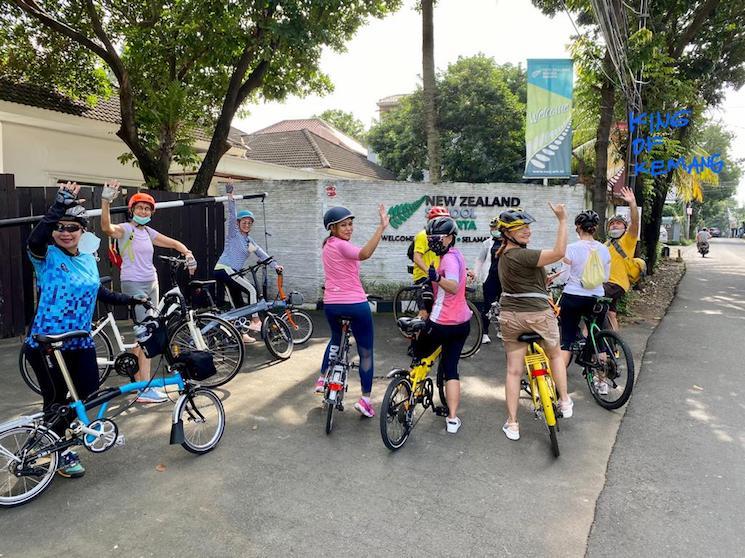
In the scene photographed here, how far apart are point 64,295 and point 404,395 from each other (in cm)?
244

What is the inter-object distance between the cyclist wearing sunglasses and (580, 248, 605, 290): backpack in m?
4.07

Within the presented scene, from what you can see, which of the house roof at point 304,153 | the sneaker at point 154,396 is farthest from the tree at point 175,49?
the house roof at point 304,153

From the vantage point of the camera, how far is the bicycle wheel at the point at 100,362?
499 centimetres

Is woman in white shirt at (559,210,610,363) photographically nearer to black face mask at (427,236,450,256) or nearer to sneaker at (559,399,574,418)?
sneaker at (559,399,574,418)

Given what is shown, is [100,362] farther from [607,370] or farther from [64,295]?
[607,370]

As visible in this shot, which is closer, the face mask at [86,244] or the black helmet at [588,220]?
the face mask at [86,244]

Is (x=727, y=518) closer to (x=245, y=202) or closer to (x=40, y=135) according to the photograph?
(x=245, y=202)

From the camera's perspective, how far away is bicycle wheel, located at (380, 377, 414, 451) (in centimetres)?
387

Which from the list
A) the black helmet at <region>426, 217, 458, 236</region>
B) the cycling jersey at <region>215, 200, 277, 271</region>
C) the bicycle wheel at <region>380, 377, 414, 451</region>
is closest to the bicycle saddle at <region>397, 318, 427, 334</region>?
the bicycle wheel at <region>380, 377, 414, 451</region>

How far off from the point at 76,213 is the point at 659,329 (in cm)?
857

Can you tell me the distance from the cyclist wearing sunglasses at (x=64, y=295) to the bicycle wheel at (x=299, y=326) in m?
3.61

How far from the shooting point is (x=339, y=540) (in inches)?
117

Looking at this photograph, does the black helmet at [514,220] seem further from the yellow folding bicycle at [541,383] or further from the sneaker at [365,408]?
the sneaker at [365,408]

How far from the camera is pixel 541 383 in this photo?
159 inches
